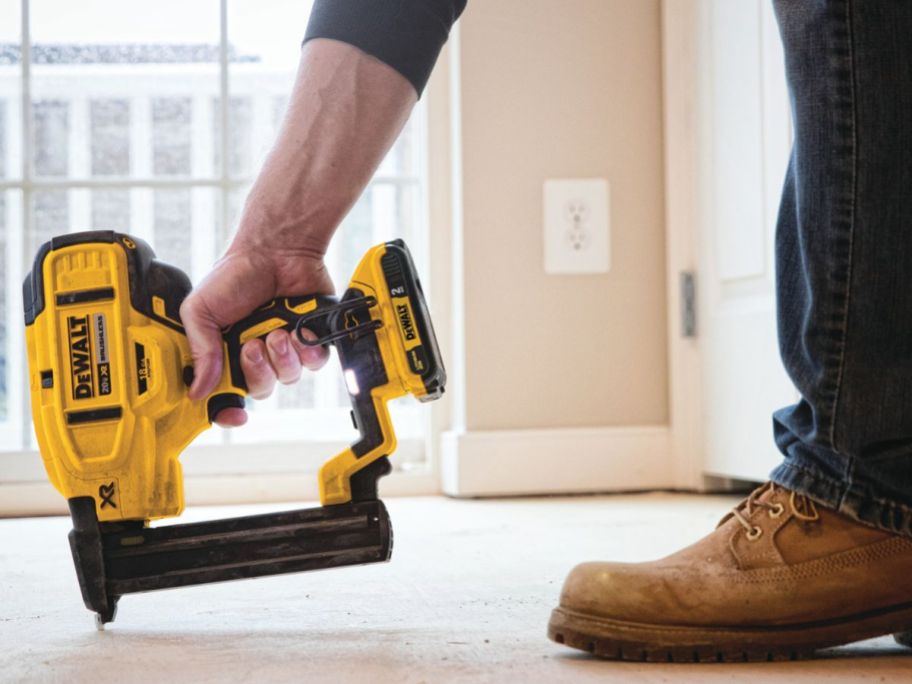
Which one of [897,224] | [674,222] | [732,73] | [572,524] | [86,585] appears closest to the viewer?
[897,224]

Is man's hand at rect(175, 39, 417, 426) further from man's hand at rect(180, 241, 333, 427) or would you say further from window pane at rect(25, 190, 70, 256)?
window pane at rect(25, 190, 70, 256)

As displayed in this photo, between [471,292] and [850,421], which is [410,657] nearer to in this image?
[850,421]

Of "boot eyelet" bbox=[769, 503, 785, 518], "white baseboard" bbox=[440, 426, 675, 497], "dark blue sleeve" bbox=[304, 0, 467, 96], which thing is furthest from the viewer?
"white baseboard" bbox=[440, 426, 675, 497]

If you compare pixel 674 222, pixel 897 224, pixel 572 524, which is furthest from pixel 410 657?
pixel 674 222

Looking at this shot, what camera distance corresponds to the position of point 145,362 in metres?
1.19

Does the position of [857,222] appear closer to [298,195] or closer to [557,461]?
[298,195]

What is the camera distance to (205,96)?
2.71 meters

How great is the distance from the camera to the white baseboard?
2549 millimetres

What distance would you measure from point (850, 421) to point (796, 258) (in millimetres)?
173

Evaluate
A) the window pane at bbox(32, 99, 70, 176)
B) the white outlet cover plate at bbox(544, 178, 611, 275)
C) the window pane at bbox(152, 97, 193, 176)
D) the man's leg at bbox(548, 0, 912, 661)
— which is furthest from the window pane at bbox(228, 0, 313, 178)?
the man's leg at bbox(548, 0, 912, 661)

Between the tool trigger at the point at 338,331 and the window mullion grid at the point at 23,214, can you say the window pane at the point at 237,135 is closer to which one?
the window mullion grid at the point at 23,214

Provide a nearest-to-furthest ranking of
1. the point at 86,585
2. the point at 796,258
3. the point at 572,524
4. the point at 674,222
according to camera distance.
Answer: the point at 796,258 → the point at 86,585 → the point at 572,524 → the point at 674,222

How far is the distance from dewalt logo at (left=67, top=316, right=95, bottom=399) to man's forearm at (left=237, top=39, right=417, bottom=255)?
0.20 meters

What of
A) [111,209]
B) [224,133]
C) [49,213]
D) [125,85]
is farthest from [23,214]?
[224,133]
